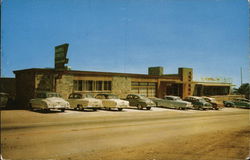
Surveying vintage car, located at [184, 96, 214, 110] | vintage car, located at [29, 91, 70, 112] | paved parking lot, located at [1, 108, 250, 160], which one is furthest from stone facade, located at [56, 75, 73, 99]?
vintage car, located at [184, 96, 214, 110]

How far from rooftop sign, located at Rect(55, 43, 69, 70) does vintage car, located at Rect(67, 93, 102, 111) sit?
359cm

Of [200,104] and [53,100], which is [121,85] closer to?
[200,104]

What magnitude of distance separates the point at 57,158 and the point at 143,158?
8.44 ft

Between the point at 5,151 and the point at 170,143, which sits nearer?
the point at 5,151

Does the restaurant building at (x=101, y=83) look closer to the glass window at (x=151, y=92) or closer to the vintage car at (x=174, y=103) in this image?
the glass window at (x=151, y=92)

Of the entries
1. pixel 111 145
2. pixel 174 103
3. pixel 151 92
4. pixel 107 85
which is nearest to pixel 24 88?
pixel 107 85

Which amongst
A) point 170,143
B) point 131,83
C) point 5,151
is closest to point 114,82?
point 131,83

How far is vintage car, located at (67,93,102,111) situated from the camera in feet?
64.8

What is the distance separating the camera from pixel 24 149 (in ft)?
25.0

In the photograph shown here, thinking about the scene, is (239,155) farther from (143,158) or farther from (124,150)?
(124,150)

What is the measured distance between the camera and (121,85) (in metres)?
29.5

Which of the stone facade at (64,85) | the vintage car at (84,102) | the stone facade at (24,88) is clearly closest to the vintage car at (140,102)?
the vintage car at (84,102)

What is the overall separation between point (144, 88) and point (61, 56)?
44.1ft

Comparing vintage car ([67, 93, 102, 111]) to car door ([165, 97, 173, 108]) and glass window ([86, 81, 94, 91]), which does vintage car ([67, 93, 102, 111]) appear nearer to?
glass window ([86, 81, 94, 91])
